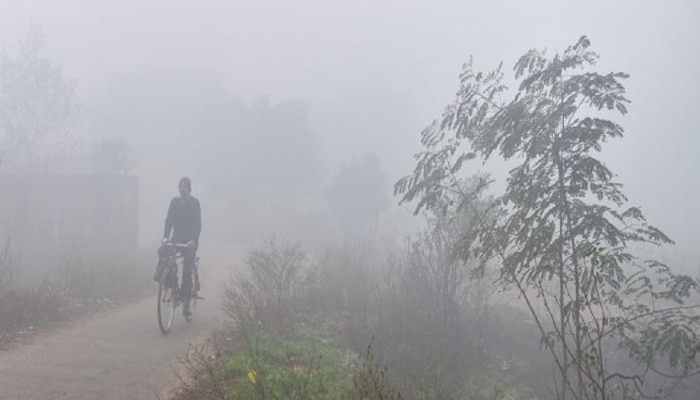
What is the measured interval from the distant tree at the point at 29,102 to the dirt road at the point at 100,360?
26214mm

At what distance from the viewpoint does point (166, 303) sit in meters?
7.87

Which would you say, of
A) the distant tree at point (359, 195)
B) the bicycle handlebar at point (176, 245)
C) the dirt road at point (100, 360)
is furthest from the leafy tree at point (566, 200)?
the distant tree at point (359, 195)

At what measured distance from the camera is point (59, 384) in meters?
5.34

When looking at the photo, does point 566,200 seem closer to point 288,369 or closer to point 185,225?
point 288,369

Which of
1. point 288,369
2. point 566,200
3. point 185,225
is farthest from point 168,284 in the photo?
point 566,200

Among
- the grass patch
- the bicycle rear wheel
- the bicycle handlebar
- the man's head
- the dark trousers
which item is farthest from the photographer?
the man's head

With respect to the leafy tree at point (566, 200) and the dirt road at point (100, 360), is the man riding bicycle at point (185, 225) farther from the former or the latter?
the leafy tree at point (566, 200)

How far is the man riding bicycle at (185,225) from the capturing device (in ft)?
26.9

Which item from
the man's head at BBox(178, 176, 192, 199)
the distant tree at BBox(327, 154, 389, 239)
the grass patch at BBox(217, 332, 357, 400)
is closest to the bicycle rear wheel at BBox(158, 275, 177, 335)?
the man's head at BBox(178, 176, 192, 199)

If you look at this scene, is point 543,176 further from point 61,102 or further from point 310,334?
point 61,102

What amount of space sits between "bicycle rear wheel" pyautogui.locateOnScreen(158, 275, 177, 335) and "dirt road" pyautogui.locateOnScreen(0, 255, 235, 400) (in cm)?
16

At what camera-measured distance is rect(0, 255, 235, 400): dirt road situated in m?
5.22

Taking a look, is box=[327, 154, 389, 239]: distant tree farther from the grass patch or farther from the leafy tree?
the leafy tree

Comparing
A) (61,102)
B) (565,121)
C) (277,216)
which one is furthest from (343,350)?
(277,216)
